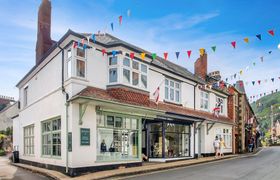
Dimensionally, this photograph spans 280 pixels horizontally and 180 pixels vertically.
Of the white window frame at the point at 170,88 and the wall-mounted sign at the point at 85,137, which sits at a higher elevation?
the white window frame at the point at 170,88

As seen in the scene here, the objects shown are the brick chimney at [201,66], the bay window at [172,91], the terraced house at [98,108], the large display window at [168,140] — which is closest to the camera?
the terraced house at [98,108]

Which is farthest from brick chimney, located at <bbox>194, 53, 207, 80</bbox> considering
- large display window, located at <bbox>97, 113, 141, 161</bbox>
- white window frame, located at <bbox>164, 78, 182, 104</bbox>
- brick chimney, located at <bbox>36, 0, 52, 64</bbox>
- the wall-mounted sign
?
the wall-mounted sign

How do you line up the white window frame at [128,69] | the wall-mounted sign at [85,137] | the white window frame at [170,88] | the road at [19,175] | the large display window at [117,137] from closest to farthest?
1. the road at [19,175]
2. the wall-mounted sign at [85,137]
3. the large display window at [117,137]
4. the white window frame at [128,69]
5. the white window frame at [170,88]

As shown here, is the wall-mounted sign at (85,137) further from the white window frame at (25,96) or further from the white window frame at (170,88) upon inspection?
the white window frame at (25,96)

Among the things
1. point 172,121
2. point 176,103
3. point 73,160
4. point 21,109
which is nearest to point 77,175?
point 73,160

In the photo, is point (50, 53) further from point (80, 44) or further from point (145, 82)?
point (145, 82)

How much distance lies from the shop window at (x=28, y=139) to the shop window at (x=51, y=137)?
9.42ft

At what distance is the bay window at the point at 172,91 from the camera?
65.5ft

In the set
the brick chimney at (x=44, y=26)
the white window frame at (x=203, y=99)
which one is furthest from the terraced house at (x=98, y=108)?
the white window frame at (x=203, y=99)

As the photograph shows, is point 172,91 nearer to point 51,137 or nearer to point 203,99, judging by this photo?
point 203,99

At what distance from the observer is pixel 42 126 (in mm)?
16859

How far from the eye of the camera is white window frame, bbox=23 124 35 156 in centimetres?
1884

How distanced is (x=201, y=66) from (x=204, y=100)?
4114mm

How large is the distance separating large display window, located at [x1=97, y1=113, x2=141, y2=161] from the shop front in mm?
3011
